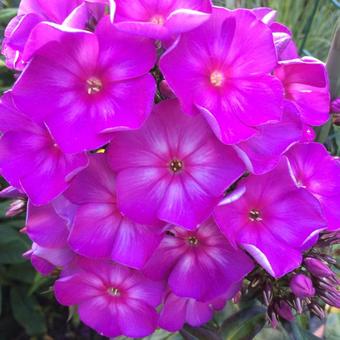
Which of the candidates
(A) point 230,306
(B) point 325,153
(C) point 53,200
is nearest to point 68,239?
(C) point 53,200

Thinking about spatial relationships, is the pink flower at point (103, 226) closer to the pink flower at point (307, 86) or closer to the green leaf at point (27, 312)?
the pink flower at point (307, 86)

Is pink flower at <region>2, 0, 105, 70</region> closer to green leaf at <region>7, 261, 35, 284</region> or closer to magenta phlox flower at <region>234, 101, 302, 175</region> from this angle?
magenta phlox flower at <region>234, 101, 302, 175</region>

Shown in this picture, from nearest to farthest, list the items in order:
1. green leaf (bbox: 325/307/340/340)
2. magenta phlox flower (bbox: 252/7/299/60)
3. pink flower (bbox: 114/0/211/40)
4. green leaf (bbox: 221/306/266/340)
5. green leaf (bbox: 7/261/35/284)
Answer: pink flower (bbox: 114/0/211/40) < magenta phlox flower (bbox: 252/7/299/60) < green leaf (bbox: 221/306/266/340) < green leaf (bbox: 325/307/340/340) < green leaf (bbox: 7/261/35/284)

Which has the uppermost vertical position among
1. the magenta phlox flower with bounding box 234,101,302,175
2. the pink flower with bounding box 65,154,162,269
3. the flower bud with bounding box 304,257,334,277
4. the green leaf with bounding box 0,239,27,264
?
the magenta phlox flower with bounding box 234,101,302,175

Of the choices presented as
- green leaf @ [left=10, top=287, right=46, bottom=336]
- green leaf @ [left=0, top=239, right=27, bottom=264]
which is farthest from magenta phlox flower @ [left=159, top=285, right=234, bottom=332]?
green leaf @ [left=10, top=287, right=46, bottom=336]

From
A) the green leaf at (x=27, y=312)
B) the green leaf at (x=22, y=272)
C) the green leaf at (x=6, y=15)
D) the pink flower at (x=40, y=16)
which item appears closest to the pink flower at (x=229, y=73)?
the pink flower at (x=40, y=16)

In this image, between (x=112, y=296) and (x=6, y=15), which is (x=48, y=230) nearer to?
(x=112, y=296)

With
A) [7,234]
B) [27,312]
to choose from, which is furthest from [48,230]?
[27,312]

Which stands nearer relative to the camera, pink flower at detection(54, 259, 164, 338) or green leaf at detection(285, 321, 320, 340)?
pink flower at detection(54, 259, 164, 338)
